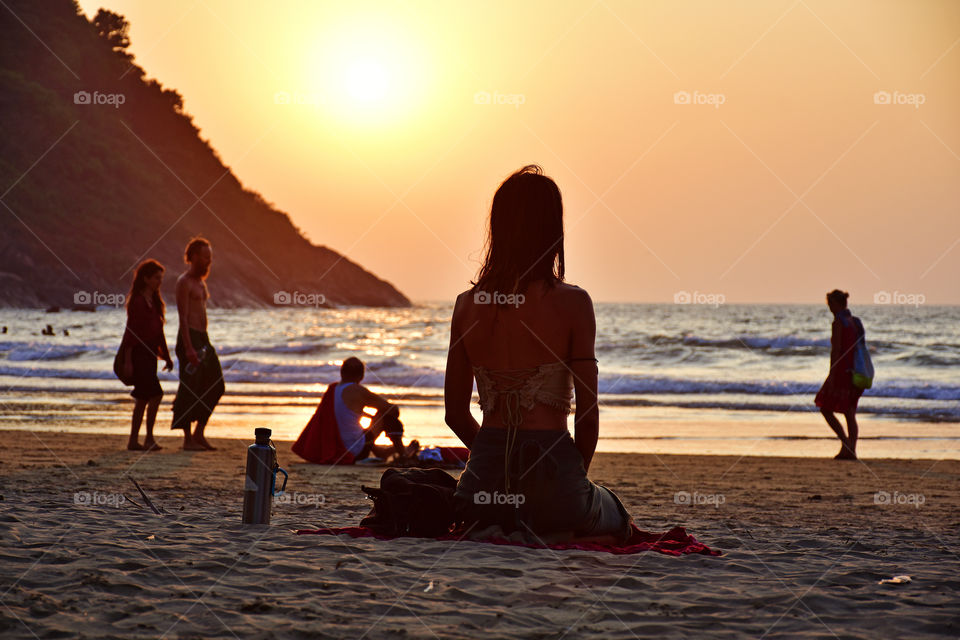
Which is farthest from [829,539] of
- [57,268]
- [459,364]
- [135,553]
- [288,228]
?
[288,228]

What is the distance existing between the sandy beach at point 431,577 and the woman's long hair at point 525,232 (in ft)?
4.03

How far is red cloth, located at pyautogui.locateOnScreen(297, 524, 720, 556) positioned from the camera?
4.22 meters

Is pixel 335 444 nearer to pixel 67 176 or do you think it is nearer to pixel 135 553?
pixel 135 553

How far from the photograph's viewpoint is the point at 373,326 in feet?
155

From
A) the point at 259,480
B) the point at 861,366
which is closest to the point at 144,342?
the point at 259,480

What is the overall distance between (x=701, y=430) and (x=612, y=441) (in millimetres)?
2153

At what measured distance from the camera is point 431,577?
3.71 metres

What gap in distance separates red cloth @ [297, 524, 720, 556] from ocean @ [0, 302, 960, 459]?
20.8 ft

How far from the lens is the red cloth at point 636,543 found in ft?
13.8
